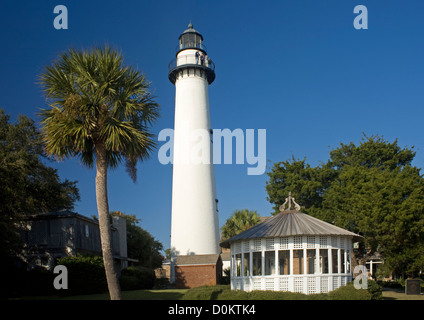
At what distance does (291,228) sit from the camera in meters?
22.2

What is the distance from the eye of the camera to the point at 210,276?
32125mm

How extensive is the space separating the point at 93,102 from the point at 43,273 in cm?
1516

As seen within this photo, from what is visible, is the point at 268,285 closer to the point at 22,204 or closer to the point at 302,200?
the point at 22,204

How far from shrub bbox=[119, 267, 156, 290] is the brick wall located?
9.48ft

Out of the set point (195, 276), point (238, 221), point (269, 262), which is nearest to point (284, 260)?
point (269, 262)

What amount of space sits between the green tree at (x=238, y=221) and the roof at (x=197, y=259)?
40.8 ft

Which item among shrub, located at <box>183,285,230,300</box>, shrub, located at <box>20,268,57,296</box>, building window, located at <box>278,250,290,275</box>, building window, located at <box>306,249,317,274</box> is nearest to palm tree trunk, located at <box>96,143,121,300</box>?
shrub, located at <box>183,285,230,300</box>

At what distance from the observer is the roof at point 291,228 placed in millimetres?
21688

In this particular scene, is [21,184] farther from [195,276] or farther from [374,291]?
[374,291]

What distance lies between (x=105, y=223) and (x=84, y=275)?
1231 centimetres

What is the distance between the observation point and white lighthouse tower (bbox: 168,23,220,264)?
110 feet

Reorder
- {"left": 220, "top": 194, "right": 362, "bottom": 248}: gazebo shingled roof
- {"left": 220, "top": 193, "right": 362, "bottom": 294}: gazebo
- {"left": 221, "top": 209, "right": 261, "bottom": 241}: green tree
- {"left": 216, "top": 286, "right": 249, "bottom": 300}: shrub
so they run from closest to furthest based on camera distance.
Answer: {"left": 216, "top": 286, "right": 249, "bottom": 300}: shrub → {"left": 220, "top": 193, "right": 362, "bottom": 294}: gazebo → {"left": 220, "top": 194, "right": 362, "bottom": 248}: gazebo shingled roof → {"left": 221, "top": 209, "right": 261, "bottom": 241}: green tree

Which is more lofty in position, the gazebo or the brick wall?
the gazebo

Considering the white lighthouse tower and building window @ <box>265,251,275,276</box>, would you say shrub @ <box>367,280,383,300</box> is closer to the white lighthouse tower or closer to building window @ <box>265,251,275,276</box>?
building window @ <box>265,251,275,276</box>
